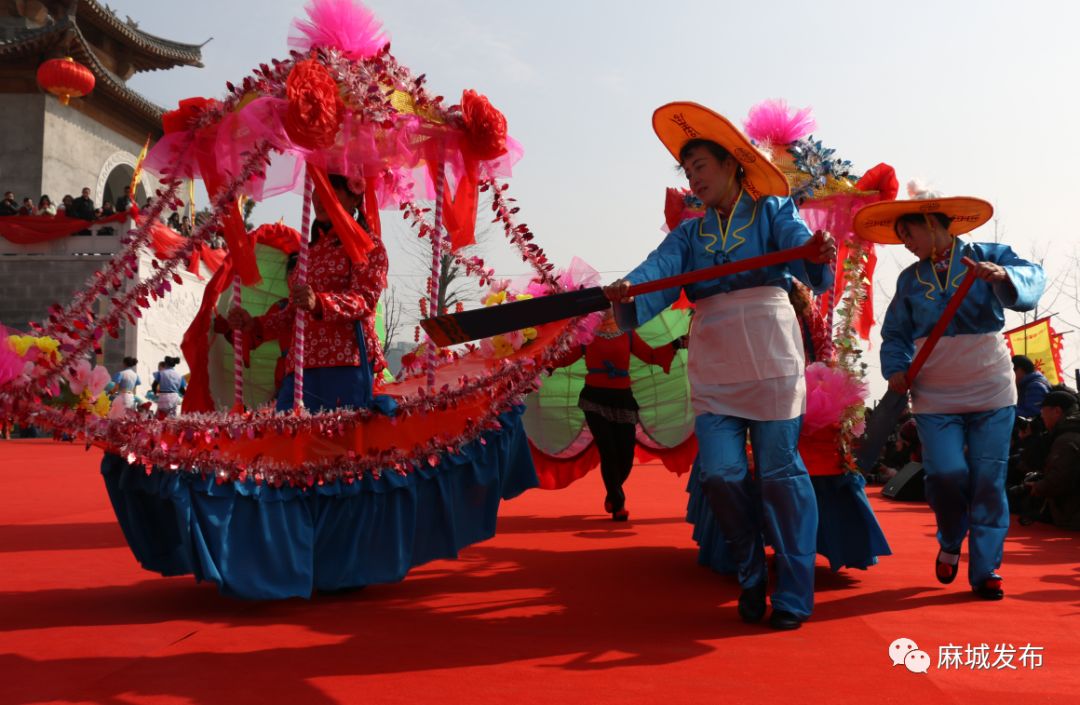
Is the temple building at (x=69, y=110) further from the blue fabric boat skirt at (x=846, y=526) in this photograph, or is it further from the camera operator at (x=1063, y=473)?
the blue fabric boat skirt at (x=846, y=526)

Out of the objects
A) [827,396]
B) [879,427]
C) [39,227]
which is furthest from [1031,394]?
[39,227]

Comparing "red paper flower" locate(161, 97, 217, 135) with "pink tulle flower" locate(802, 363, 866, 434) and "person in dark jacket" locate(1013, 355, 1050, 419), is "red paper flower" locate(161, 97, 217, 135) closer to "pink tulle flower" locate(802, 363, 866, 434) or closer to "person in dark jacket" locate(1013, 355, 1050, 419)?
"pink tulle flower" locate(802, 363, 866, 434)

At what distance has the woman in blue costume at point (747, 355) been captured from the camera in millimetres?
3311

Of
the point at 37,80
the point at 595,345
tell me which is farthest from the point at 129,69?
the point at 595,345

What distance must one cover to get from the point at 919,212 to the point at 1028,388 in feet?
14.9

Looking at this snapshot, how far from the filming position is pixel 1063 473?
19.7 feet

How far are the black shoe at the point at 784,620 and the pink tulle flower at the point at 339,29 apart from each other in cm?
259

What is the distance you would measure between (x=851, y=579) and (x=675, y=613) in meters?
1.08

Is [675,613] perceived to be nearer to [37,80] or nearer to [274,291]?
[274,291]

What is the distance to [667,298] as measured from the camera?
11.5 ft

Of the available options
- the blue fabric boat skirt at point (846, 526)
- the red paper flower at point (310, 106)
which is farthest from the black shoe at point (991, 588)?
the red paper flower at point (310, 106)

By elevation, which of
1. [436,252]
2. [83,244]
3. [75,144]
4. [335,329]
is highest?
[75,144]

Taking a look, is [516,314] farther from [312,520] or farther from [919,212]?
[919,212]

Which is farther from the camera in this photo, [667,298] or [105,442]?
[667,298]
